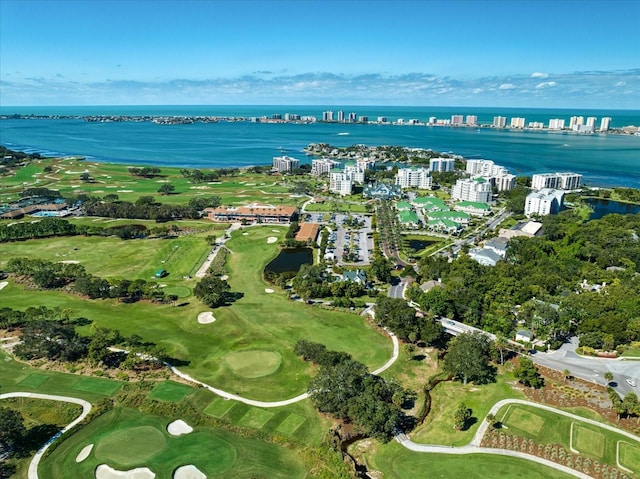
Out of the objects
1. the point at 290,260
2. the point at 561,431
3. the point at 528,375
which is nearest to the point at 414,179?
the point at 290,260

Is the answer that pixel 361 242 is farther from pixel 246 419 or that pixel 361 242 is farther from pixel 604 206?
pixel 604 206

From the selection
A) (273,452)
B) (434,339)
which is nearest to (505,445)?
(434,339)

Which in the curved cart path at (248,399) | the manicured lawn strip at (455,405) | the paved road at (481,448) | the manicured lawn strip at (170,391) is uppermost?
the manicured lawn strip at (170,391)

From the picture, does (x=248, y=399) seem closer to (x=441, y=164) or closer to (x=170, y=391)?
(x=170, y=391)

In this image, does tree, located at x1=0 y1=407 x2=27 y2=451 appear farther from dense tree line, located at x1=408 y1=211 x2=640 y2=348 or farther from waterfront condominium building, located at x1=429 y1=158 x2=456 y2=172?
waterfront condominium building, located at x1=429 y1=158 x2=456 y2=172

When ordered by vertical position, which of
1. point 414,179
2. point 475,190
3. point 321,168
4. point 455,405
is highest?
point 321,168

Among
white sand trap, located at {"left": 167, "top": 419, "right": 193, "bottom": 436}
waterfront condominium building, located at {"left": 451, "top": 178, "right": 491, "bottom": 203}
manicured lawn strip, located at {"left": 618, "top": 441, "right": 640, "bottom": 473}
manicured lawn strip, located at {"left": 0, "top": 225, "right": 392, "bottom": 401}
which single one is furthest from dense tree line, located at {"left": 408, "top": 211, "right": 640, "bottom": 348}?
waterfront condominium building, located at {"left": 451, "top": 178, "right": 491, "bottom": 203}

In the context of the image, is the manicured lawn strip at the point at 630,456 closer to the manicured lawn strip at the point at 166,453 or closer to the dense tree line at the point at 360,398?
the dense tree line at the point at 360,398

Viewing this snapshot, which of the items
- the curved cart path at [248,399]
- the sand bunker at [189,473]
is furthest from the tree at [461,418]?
the sand bunker at [189,473]
